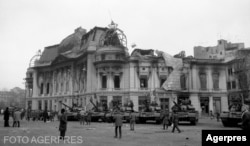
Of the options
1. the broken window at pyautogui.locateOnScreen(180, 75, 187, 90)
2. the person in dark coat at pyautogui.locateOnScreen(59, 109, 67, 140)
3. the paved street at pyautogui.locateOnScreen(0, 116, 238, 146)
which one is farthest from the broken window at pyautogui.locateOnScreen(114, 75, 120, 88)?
the person in dark coat at pyautogui.locateOnScreen(59, 109, 67, 140)

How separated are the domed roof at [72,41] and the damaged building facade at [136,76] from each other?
3.62m

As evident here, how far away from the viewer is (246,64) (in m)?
49.5

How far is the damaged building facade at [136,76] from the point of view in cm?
4597

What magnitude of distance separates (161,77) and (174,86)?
2.63 metres

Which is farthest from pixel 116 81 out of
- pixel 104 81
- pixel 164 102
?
pixel 164 102

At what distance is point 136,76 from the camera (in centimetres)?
4631

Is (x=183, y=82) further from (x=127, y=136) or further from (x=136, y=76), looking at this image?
(x=127, y=136)

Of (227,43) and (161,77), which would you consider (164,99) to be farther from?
(227,43)

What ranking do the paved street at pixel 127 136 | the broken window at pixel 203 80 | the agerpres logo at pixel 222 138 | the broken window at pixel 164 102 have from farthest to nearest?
the broken window at pixel 203 80
the broken window at pixel 164 102
the paved street at pixel 127 136
the agerpres logo at pixel 222 138

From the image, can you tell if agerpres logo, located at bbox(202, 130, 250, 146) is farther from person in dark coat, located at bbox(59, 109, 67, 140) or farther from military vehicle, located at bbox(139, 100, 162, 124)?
military vehicle, located at bbox(139, 100, 162, 124)

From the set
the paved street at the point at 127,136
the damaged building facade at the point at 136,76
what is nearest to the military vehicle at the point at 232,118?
the paved street at the point at 127,136

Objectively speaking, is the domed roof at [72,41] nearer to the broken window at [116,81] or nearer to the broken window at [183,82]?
the broken window at [116,81]

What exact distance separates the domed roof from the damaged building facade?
362cm

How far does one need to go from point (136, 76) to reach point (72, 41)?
20.9 metres
